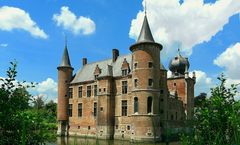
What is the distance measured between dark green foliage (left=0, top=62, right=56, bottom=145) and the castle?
17.4 meters

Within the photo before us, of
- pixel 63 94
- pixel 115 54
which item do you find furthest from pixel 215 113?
pixel 63 94

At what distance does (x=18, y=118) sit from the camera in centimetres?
549

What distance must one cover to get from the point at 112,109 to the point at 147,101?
5838 millimetres

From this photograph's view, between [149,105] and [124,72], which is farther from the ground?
[124,72]

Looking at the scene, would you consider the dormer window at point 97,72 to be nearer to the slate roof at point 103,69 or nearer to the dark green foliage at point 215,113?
the slate roof at point 103,69

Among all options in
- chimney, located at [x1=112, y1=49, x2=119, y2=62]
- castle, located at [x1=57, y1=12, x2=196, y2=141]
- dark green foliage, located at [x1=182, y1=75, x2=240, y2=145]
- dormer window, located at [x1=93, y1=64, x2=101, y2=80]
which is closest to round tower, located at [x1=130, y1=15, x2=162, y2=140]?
castle, located at [x1=57, y1=12, x2=196, y2=141]

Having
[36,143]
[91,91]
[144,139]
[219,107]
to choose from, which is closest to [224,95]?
[219,107]

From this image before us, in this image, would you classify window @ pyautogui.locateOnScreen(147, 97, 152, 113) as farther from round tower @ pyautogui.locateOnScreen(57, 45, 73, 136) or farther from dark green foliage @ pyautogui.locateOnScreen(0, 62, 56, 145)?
dark green foliage @ pyautogui.locateOnScreen(0, 62, 56, 145)

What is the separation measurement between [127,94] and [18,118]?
91.0ft

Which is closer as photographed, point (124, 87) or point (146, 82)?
point (146, 82)

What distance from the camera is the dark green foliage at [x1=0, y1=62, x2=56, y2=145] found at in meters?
5.36

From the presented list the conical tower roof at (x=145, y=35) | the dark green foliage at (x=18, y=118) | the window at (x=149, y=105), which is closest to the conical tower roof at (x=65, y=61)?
the conical tower roof at (x=145, y=35)

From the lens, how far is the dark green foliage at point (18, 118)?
17.6 ft

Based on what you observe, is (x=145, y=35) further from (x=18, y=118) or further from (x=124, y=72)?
(x=18, y=118)
